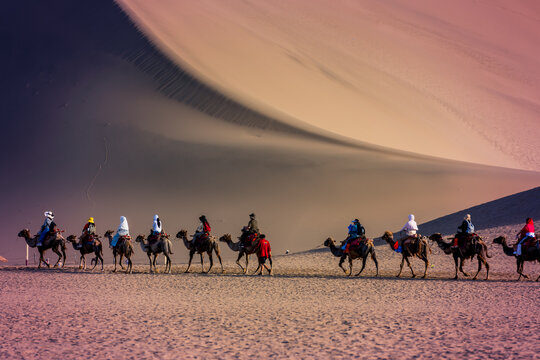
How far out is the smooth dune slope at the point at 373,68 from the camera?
61719 mm

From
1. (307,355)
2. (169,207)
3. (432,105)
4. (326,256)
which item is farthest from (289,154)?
(307,355)

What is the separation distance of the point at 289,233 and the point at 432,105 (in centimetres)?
4251

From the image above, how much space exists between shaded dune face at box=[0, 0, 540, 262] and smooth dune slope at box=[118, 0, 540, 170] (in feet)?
16.6

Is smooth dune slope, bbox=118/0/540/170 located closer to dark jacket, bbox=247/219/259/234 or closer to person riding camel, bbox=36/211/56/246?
person riding camel, bbox=36/211/56/246

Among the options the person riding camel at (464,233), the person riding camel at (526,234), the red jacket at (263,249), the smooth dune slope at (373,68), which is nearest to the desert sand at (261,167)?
the smooth dune slope at (373,68)

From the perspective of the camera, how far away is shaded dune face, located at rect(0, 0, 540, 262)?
40.2 meters

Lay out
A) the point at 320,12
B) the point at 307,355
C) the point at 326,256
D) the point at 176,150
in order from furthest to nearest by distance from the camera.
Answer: the point at 320,12
the point at 176,150
the point at 326,256
the point at 307,355

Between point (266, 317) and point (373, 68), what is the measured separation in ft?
238

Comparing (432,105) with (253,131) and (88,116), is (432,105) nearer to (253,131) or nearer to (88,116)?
(253,131)

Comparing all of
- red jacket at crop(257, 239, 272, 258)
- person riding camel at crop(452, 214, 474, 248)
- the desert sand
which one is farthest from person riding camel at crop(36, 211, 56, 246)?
person riding camel at crop(452, 214, 474, 248)

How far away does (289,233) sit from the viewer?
38094 millimetres

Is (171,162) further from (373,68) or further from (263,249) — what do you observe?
(373,68)

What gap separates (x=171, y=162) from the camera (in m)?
46.3

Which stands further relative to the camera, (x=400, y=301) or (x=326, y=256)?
(x=326, y=256)
